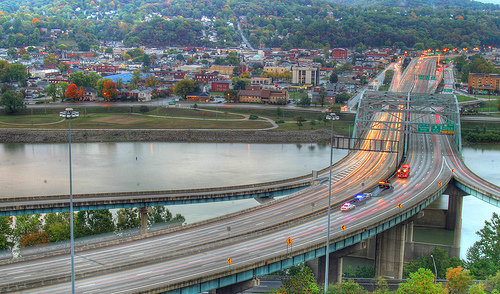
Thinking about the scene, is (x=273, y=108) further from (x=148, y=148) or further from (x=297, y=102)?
(x=148, y=148)

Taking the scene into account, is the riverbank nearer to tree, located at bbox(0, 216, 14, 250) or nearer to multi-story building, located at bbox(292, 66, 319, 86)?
tree, located at bbox(0, 216, 14, 250)

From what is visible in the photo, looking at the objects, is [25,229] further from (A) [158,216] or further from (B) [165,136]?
(B) [165,136]

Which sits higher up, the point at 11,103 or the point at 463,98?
the point at 463,98

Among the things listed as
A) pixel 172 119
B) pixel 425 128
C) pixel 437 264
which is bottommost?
pixel 437 264

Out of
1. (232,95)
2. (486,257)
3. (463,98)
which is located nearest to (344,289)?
(486,257)

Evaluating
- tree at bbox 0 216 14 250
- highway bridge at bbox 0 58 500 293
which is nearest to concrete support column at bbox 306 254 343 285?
highway bridge at bbox 0 58 500 293

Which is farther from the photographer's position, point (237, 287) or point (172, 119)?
point (172, 119)
